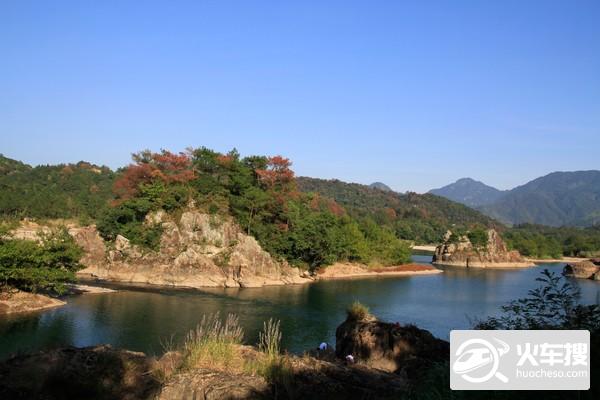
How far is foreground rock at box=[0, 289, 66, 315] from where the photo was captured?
25266mm

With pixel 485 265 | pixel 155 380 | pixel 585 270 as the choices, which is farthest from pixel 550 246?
pixel 155 380

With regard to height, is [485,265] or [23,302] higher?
[485,265]

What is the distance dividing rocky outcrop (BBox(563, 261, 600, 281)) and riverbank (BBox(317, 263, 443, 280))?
1678 centimetres

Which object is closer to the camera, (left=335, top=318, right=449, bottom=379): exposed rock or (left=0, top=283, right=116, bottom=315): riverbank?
(left=335, top=318, right=449, bottom=379): exposed rock

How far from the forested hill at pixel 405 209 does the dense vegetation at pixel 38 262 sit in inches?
3155

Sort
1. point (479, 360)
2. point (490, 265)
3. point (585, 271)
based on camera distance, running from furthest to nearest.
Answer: point (490, 265) → point (585, 271) → point (479, 360)

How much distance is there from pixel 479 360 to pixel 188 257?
38.5 m

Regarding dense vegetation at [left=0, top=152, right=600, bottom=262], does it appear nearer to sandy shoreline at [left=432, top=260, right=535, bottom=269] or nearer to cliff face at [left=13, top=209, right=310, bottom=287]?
cliff face at [left=13, top=209, right=310, bottom=287]

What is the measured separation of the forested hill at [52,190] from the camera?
57688 mm

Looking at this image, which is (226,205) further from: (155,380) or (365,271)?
(155,380)

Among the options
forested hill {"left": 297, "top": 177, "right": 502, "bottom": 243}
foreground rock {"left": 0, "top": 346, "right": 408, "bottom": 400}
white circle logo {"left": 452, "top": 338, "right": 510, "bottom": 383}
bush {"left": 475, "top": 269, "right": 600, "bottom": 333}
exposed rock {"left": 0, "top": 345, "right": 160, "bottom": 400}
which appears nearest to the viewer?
white circle logo {"left": 452, "top": 338, "right": 510, "bottom": 383}

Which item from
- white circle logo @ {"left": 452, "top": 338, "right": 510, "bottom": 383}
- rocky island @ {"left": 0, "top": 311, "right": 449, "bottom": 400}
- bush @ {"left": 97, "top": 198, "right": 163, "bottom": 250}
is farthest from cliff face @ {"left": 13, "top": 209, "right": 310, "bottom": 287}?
white circle logo @ {"left": 452, "top": 338, "right": 510, "bottom": 383}

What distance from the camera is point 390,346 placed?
11.8m

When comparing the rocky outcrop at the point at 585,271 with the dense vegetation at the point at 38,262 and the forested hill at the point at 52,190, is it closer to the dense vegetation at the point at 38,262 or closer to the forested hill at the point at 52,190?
the forested hill at the point at 52,190
